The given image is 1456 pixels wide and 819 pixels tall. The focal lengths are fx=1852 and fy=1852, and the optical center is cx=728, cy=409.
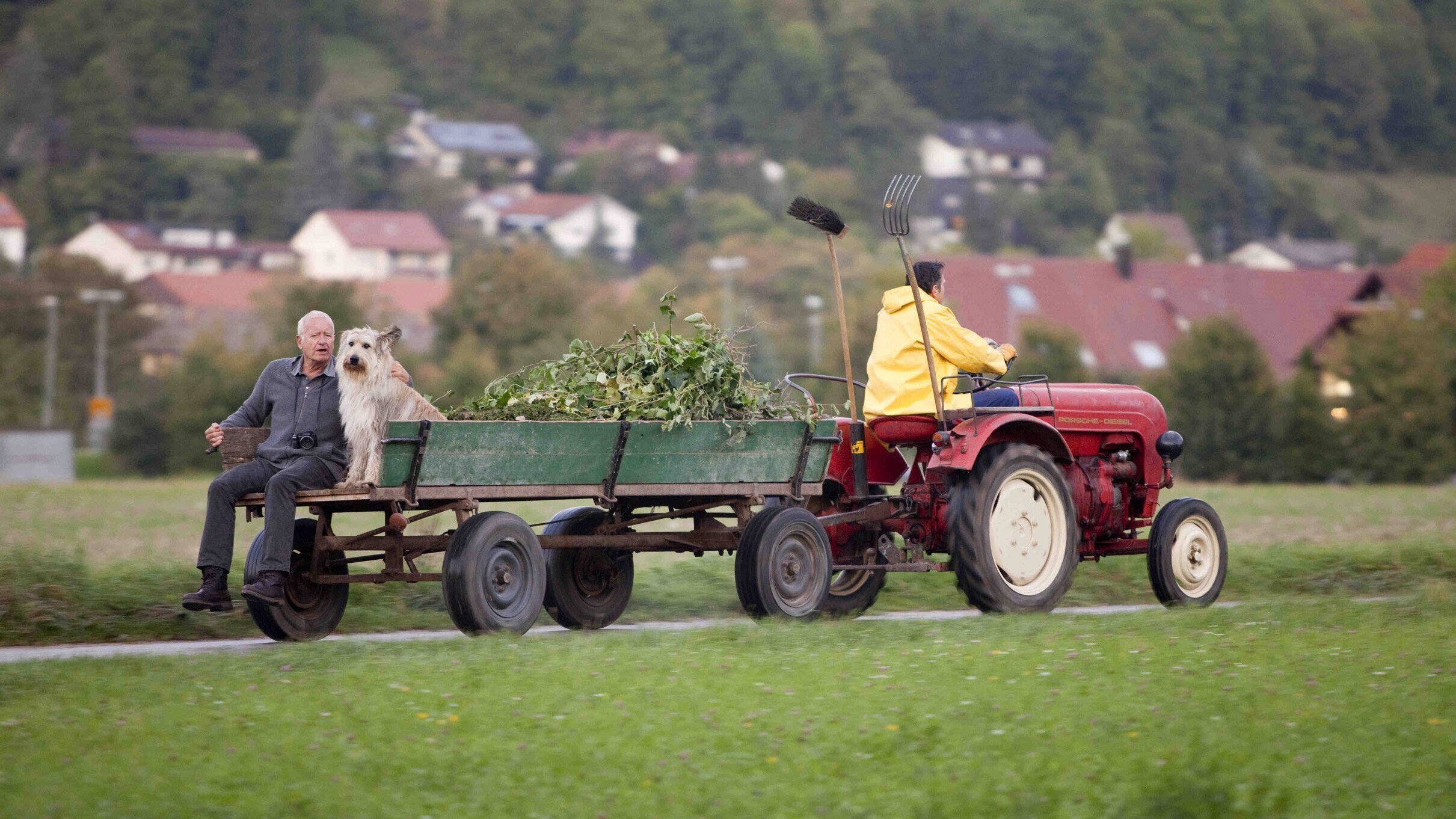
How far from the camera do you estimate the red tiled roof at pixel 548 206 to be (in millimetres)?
170375

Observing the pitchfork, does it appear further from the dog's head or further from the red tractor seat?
the dog's head

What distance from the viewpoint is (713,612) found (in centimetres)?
1277

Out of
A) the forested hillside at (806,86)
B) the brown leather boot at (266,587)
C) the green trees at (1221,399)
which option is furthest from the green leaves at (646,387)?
the forested hillside at (806,86)

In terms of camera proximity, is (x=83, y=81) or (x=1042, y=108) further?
(x=1042, y=108)

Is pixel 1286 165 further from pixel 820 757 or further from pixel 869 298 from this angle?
pixel 820 757

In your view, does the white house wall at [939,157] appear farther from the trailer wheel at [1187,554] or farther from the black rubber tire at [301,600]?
the black rubber tire at [301,600]

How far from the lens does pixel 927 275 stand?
441 inches

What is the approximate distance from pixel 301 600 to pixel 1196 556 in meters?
5.70

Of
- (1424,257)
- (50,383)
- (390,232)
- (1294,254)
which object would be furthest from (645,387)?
(1294,254)

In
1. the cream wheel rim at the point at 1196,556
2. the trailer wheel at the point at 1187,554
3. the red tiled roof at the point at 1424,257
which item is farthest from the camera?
the red tiled roof at the point at 1424,257

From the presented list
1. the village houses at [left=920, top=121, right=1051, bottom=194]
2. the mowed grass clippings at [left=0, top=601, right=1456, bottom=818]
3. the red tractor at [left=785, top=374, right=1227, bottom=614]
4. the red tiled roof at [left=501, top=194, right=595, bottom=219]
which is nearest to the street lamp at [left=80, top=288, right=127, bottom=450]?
the red tractor at [left=785, top=374, right=1227, bottom=614]

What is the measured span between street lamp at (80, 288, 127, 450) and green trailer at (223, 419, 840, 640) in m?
48.0

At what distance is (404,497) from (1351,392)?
2030 inches

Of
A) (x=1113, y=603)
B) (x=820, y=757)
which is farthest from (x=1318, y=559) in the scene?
(x=820, y=757)
